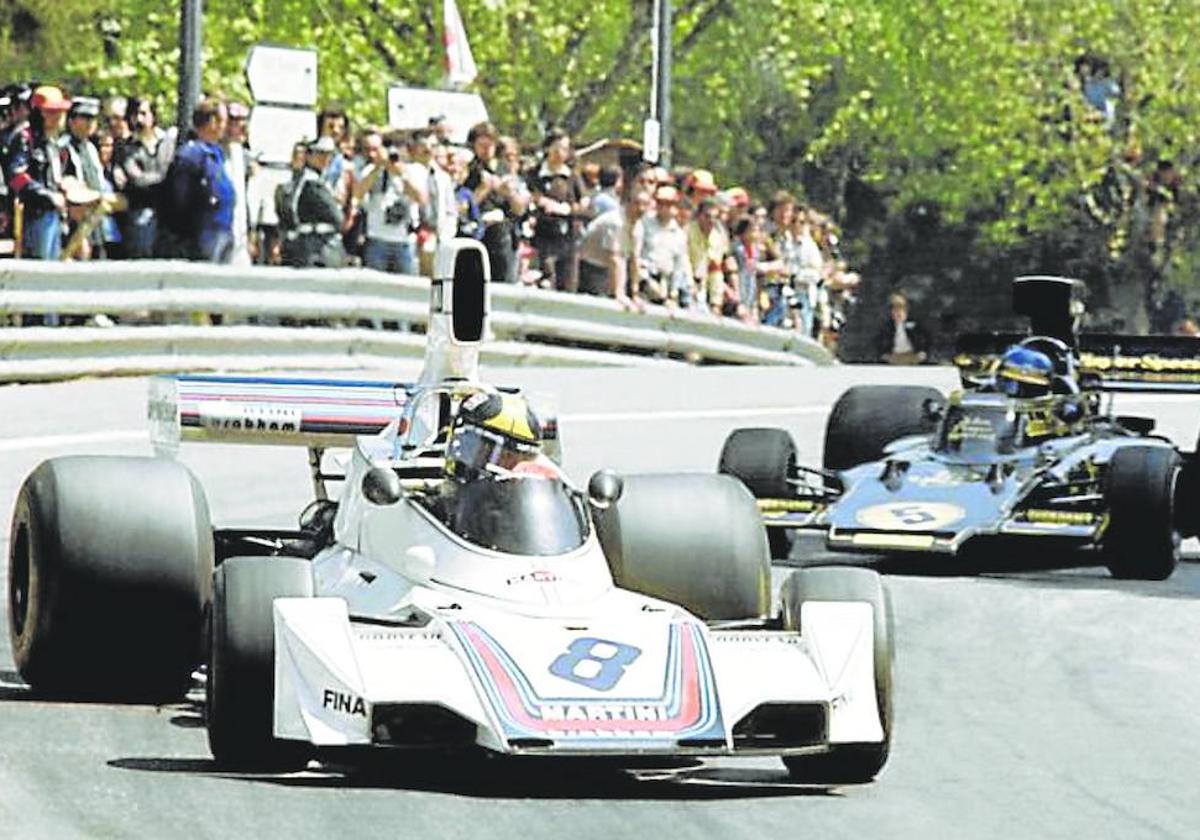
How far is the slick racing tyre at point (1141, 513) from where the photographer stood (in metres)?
15.2

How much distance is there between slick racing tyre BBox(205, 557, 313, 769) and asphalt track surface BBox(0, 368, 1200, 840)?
0.25 ft

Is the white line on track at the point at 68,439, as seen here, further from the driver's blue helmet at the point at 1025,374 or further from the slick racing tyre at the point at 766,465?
the driver's blue helmet at the point at 1025,374

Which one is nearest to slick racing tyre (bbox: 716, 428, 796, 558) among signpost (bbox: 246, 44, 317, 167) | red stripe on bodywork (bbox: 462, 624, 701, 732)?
red stripe on bodywork (bbox: 462, 624, 701, 732)

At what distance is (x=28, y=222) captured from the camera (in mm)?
21000

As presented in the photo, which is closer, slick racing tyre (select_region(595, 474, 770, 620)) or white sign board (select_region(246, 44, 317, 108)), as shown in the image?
slick racing tyre (select_region(595, 474, 770, 620))

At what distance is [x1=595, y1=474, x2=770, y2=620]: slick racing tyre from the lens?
10859 millimetres

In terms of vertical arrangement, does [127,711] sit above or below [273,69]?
below

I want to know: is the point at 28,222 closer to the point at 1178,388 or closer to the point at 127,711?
the point at 1178,388

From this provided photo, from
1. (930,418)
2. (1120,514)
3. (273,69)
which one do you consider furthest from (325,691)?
(273,69)

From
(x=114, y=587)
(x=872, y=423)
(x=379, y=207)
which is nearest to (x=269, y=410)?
(x=114, y=587)

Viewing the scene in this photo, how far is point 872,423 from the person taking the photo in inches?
690

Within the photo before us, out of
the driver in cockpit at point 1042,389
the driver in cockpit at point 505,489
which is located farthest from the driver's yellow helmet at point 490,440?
the driver in cockpit at point 1042,389

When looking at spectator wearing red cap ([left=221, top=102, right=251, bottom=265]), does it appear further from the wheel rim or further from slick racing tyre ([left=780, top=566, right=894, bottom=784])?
slick racing tyre ([left=780, top=566, right=894, bottom=784])

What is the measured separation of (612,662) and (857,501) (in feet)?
22.5
